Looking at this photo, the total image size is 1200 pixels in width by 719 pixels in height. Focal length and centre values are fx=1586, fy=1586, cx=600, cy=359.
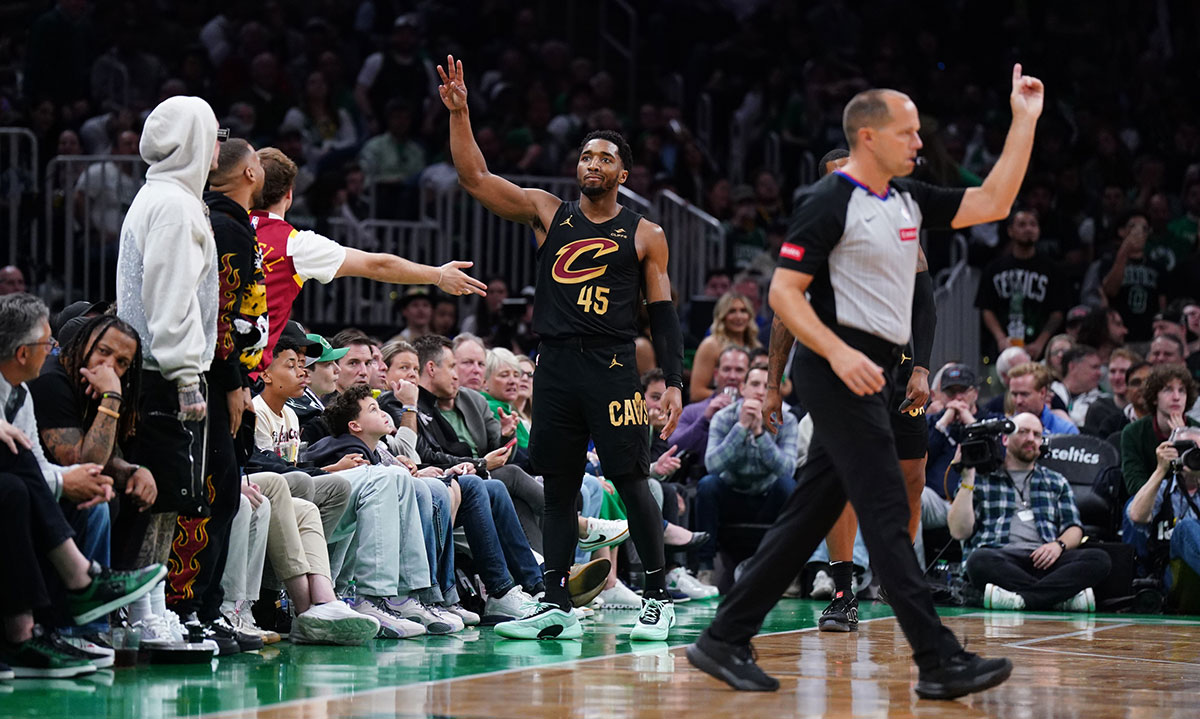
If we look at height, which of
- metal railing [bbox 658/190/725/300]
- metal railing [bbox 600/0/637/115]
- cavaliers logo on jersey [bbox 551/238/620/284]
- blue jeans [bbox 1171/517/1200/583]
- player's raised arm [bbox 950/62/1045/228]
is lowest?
blue jeans [bbox 1171/517/1200/583]

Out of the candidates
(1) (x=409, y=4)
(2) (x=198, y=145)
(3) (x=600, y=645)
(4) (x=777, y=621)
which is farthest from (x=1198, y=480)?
(1) (x=409, y=4)

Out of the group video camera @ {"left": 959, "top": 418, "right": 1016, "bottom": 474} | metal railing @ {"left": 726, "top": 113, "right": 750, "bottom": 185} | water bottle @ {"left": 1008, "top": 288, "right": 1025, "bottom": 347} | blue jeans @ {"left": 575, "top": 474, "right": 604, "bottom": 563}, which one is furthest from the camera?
metal railing @ {"left": 726, "top": 113, "right": 750, "bottom": 185}

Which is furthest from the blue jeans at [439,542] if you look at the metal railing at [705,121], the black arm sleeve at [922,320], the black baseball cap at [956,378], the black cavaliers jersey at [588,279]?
the metal railing at [705,121]

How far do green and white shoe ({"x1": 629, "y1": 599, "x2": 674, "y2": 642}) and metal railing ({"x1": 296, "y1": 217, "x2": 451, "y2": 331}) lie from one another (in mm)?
5845

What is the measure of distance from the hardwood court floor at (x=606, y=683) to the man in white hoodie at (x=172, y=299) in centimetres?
72

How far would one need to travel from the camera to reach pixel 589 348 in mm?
6676

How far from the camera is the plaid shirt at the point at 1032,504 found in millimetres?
9617

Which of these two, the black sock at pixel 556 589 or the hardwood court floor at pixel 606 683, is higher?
the black sock at pixel 556 589

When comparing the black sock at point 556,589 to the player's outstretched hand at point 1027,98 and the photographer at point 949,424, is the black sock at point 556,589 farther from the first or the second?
the photographer at point 949,424

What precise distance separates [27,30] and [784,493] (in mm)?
8540

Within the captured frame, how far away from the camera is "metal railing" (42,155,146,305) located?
1147 centimetres

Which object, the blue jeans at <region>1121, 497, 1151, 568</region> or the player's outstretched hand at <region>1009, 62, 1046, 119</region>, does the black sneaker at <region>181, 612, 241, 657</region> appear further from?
the blue jeans at <region>1121, 497, 1151, 568</region>

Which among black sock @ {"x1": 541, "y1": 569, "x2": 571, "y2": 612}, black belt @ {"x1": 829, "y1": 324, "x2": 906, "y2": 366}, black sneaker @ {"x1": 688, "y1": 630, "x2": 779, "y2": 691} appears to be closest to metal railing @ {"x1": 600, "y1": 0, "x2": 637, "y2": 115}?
black sock @ {"x1": 541, "y1": 569, "x2": 571, "y2": 612}

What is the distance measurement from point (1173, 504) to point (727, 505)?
2.74m
